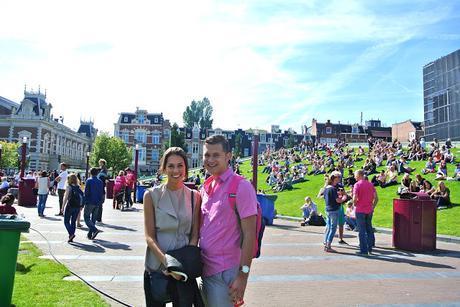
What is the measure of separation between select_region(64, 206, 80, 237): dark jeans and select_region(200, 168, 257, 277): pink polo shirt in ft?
24.1

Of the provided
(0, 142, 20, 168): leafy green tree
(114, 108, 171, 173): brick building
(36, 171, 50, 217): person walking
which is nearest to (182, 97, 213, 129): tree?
(114, 108, 171, 173): brick building

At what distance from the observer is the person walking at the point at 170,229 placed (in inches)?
117

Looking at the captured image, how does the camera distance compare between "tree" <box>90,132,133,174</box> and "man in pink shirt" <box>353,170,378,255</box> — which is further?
"tree" <box>90,132,133,174</box>

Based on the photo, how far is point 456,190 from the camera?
16797 millimetres

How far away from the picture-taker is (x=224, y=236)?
120 inches

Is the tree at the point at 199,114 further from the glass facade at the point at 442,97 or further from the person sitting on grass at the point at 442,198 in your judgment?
the person sitting on grass at the point at 442,198

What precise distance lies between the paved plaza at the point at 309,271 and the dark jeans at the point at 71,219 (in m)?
0.34

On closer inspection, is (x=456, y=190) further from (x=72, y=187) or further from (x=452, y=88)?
(x=452, y=88)

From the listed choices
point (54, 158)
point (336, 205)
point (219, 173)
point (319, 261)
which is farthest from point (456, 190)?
point (54, 158)

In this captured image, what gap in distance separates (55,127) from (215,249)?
6948cm

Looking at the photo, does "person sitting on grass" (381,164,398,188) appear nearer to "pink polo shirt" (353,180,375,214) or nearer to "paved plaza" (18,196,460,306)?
"paved plaza" (18,196,460,306)

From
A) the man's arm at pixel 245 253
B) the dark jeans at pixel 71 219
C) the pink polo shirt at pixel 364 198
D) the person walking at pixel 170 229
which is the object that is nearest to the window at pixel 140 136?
Result: the dark jeans at pixel 71 219

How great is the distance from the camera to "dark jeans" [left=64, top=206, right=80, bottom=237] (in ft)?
31.1

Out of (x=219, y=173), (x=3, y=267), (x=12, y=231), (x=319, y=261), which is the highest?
(x=219, y=173)
